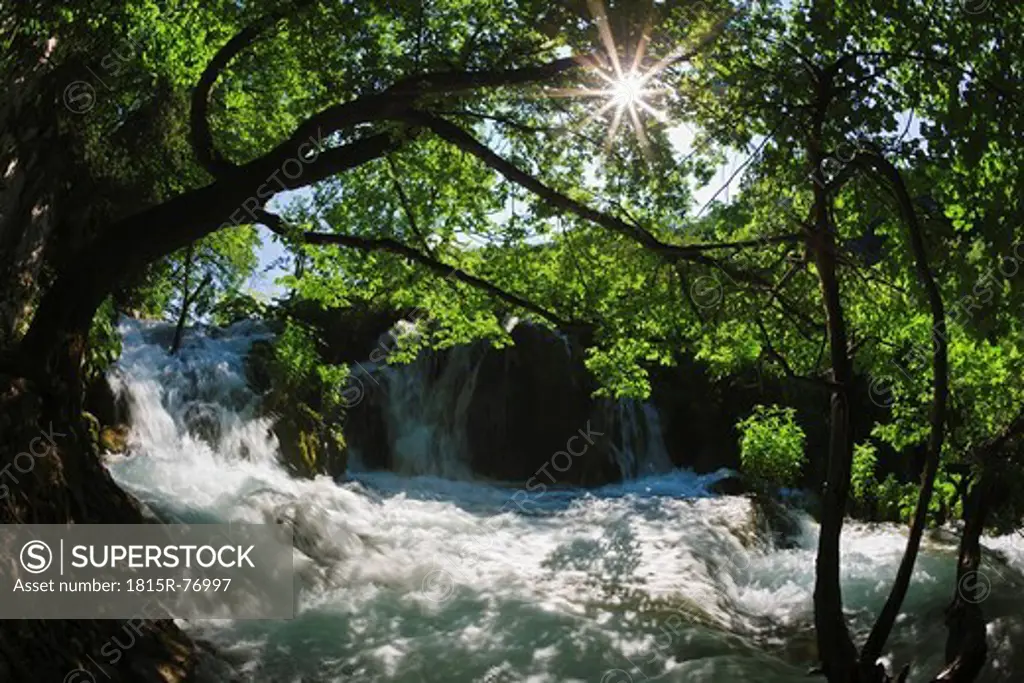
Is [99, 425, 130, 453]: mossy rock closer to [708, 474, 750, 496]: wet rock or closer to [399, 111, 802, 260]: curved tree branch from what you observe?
[399, 111, 802, 260]: curved tree branch

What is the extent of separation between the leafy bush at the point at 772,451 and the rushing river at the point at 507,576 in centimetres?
218

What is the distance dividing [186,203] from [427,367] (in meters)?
18.9

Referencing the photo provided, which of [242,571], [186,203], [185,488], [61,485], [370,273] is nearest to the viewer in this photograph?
[61,485]

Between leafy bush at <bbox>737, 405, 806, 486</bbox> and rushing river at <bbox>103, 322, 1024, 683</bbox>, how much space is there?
7.15ft

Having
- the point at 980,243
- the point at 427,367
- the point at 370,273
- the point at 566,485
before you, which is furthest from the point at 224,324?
the point at 980,243

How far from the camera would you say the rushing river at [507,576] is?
7875 millimetres

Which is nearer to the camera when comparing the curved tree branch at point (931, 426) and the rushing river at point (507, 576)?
the curved tree branch at point (931, 426)

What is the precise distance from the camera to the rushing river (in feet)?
25.8

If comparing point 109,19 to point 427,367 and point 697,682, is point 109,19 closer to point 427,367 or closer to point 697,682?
point 697,682

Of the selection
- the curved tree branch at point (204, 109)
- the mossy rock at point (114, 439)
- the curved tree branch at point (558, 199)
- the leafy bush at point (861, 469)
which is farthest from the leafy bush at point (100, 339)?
the leafy bush at point (861, 469)

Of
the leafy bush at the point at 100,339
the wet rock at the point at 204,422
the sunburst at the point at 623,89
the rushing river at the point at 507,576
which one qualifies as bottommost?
the rushing river at the point at 507,576

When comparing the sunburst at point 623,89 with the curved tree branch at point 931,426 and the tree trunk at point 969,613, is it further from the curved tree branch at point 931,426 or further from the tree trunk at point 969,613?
the tree trunk at point 969,613

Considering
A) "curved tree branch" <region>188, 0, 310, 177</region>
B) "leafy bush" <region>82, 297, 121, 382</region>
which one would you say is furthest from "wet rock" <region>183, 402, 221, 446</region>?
"curved tree branch" <region>188, 0, 310, 177</region>

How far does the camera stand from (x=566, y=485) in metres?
24.4
